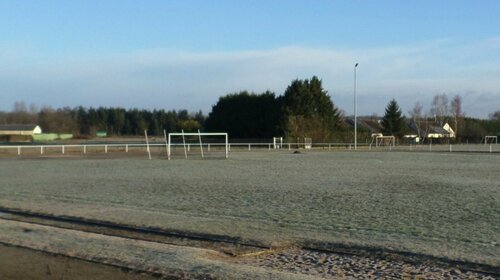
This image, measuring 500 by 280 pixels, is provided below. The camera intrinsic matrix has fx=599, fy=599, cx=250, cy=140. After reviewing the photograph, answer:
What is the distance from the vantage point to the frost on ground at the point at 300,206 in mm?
10754

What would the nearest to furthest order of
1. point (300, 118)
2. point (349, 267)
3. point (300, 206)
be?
point (349, 267)
point (300, 206)
point (300, 118)

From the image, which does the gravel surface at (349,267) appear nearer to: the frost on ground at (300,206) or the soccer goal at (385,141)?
the frost on ground at (300,206)

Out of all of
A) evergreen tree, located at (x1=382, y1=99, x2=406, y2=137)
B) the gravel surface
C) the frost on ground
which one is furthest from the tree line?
the gravel surface

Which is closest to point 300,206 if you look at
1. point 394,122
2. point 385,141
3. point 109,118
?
point 385,141

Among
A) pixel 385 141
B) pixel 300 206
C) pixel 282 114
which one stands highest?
pixel 282 114

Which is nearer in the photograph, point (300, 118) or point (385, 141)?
point (300, 118)

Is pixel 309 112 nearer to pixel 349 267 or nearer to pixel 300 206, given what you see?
pixel 300 206

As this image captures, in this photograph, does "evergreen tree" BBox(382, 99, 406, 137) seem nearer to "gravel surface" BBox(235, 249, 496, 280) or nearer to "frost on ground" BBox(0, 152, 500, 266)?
"frost on ground" BBox(0, 152, 500, 266)

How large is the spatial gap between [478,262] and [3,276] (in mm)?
6533

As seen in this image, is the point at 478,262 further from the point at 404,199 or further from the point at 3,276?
the point at 404,199

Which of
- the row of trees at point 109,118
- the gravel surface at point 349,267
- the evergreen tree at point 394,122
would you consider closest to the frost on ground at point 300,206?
the gravel surface at point 349,267

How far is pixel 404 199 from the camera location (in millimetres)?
17500

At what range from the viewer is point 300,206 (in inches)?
616

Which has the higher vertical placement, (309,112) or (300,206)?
(309,112)
